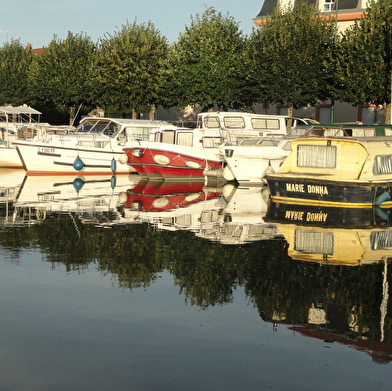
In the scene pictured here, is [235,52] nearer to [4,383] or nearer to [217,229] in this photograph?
[217,229]

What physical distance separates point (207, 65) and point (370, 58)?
12.4m

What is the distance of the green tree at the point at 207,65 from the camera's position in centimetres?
4747

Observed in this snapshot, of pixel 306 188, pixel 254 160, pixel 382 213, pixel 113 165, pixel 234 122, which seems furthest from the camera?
pixel 113 165

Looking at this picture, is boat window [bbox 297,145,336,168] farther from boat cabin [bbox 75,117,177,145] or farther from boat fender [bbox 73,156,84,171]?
boat fender [bbox 73,156,84,171]

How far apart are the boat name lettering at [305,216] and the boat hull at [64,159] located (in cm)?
1672

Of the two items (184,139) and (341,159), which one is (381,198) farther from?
(184,139)

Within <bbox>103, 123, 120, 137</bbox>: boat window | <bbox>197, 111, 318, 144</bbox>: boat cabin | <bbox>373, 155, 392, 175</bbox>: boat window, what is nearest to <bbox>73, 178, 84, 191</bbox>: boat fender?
<bbox>103, 123, 120, 137</bbox>: boat window

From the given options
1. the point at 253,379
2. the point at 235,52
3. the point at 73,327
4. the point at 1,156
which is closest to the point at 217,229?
the point at 73,327

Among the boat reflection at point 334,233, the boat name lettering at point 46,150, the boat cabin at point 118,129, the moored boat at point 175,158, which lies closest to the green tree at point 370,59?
the moored boat at point 175,158

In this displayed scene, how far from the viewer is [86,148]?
3416cm

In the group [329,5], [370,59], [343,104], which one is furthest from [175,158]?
[329,5]

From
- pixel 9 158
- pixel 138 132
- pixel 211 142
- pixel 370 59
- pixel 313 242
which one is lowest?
pixel 313 242

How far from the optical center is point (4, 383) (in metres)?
6.98

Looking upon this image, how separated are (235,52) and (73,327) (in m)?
42.0
